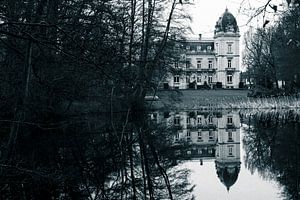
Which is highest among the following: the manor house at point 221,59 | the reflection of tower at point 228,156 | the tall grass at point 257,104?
the manor house at point 221,59

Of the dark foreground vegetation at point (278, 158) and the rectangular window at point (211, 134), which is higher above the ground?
the dark foreground vegetation at point (278, 158)

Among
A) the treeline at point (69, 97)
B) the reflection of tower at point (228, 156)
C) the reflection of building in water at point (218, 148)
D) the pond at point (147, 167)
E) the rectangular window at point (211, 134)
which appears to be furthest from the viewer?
the rectangular window at point (211, 134)

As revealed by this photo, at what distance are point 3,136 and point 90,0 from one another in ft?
15.9

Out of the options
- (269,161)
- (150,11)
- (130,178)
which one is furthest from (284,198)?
(150,11)

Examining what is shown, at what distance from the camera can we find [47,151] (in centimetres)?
1006

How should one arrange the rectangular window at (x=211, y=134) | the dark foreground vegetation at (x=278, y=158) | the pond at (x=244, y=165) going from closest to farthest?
1. the pond at (x=244, y=165)
2. the dark foreground vegetation at (x=278, y=158)
3. the rectangular window at (x=211, y=134)

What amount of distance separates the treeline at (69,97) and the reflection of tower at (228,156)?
95cm

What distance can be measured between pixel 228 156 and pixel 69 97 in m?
5.09

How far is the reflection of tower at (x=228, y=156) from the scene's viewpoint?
24.6 feet

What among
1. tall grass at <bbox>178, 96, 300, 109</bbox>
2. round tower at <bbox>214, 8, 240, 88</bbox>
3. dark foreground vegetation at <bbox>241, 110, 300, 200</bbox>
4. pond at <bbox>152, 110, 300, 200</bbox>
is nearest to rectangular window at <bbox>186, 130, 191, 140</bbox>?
pond at <bbox>152, 110, 300, 200</bbox>

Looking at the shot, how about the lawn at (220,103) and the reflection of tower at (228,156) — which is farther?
Answer: the lawn at (220,103)

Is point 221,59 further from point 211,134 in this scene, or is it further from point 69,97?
point 69,97

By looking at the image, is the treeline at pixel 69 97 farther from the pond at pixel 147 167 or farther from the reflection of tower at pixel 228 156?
the reflection of tower at pixel 228 156

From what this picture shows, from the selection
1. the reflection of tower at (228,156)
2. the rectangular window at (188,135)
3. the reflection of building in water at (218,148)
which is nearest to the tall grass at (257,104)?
the reflection of building in water at (218,148)
